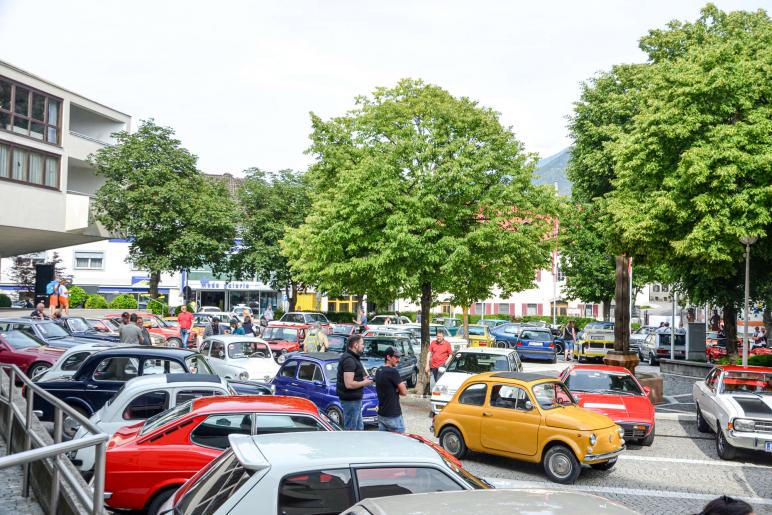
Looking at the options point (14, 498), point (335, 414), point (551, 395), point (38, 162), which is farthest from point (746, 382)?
point (38, 162)

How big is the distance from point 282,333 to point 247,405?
18009mm

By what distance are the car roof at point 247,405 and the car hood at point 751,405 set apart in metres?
8.52

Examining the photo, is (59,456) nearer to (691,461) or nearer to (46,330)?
(691,461)

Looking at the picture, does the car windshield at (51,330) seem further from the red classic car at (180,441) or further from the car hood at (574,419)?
the car hood at (574,419)

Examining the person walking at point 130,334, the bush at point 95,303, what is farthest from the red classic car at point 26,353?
the bush at point 95,303

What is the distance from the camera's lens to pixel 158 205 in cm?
4184

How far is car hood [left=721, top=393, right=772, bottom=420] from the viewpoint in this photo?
12117 mm

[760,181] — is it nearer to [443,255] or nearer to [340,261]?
[443,255]

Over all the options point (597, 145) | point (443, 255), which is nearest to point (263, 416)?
point (443, 255)

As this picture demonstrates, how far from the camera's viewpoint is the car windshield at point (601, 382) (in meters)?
14.0

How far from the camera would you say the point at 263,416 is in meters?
7.31

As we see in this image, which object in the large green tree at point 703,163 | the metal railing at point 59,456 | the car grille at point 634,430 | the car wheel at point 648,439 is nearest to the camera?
the metal railing at point 59,456

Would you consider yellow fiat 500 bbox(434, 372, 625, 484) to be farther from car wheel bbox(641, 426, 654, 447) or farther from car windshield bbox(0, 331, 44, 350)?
car windshield bbox(0, 331, 44, 350)

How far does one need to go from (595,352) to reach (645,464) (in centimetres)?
2157
